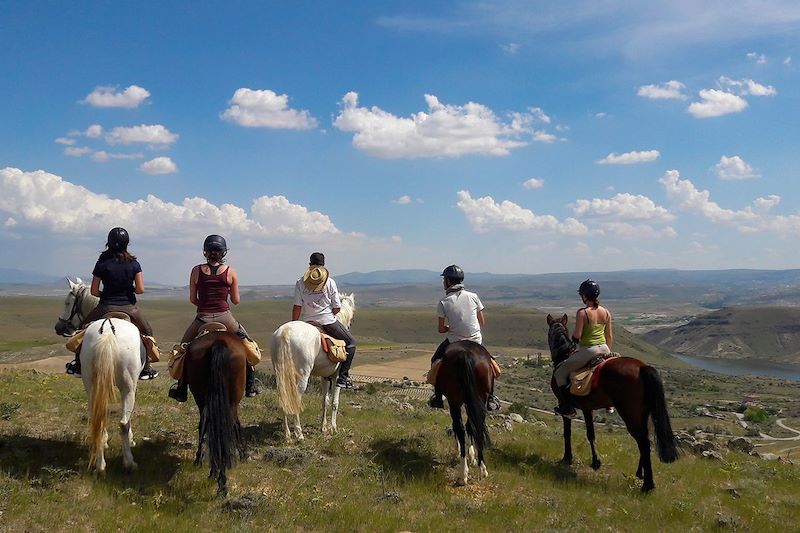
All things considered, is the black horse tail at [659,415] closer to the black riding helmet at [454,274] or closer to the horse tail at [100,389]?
the black riding helmet at [454,274]

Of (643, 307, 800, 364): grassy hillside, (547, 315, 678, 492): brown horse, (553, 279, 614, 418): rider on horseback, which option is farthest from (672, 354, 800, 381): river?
(547, 315, 678, 492): brown horse

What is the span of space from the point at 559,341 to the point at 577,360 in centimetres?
59

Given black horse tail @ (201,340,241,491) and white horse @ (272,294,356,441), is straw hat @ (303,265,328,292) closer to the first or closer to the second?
white horse @ (272,294,356,441)

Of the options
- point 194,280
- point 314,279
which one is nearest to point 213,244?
point 194,280

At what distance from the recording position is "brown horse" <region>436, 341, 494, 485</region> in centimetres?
905

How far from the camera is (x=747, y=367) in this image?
14312cm

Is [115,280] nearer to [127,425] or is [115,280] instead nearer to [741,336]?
[127,425]

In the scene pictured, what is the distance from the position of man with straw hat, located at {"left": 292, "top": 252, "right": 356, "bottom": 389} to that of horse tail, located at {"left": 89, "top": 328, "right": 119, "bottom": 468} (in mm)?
3734

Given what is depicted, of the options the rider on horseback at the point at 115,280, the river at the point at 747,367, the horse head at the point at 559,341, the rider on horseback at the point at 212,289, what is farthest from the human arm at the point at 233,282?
the river at the point at 747,367

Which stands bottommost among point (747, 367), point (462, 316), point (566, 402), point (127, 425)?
point (747, 367)

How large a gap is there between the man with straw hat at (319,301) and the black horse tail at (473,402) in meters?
2.80

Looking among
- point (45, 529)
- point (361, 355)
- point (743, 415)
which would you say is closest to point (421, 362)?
point (361, 355)

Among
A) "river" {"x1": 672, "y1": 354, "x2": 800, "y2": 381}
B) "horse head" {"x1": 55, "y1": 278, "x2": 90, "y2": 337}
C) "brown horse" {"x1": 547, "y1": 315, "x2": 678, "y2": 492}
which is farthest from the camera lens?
"river" {"x1": 672, "y1": 354, "x2": 800, "y2": 381}

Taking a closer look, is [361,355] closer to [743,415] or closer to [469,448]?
[743,415]
